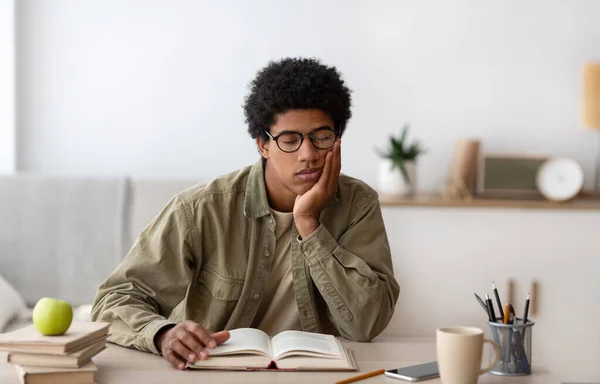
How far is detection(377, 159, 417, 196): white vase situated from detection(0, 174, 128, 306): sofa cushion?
1.12m

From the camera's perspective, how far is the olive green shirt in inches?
67.3

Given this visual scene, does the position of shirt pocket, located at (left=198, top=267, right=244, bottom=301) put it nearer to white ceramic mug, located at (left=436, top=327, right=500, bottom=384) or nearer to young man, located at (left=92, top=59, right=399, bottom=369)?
young man, located at (left=92, top=59, right=399, bottom=369)

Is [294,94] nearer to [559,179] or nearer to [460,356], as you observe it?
[460,356]

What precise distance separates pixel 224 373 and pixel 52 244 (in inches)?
78.1

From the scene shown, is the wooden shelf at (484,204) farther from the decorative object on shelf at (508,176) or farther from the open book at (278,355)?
the open book at (278,355)

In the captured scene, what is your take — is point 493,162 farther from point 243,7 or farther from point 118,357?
point 118,357

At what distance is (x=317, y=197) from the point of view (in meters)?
1.79

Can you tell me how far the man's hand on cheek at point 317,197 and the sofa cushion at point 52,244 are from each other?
1.53 meters

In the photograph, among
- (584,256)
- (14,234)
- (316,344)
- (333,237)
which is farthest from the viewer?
→ (584,256)

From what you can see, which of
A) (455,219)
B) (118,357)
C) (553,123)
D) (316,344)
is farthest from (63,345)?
(553,123)

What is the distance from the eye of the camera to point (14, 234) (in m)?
3.11

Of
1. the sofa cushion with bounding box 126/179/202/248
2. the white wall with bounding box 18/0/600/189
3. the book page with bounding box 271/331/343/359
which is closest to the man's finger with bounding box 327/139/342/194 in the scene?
the book page with bounding box 271/331/343/359

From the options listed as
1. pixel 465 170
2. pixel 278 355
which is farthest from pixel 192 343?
pixel 465 170

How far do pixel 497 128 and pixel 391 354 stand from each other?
2310 millimetres
